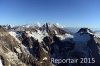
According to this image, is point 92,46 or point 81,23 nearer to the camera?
point 81,23

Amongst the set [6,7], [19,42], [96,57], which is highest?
[6,7]

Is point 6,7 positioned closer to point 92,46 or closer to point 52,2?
point 52,2

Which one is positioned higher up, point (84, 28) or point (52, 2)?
point (52, 2)

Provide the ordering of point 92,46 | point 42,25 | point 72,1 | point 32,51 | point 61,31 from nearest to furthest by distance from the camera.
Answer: point 72,1 → point 42,25 → point 61,31 → point 92,46 → point 32,51

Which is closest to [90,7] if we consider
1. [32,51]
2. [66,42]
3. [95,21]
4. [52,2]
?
[95,21]

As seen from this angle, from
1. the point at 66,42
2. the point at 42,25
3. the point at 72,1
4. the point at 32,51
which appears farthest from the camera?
the point at 32,51

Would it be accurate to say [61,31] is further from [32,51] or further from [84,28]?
[32,51]

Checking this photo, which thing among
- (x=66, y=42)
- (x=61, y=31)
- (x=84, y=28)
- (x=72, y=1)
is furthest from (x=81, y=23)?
(x=66, y=42)

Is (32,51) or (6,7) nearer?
(6,7)

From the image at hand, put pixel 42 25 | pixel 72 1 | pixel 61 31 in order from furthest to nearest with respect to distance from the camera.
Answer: pixel 61 31
pixel 42 25
pixel 72 1
